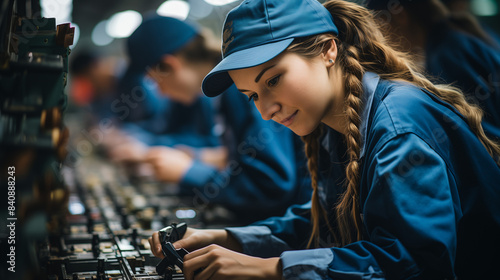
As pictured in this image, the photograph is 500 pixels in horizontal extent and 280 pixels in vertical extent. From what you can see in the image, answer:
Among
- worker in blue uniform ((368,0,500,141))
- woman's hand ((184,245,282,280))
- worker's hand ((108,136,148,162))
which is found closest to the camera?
woman's hand ((184,245,282,280))

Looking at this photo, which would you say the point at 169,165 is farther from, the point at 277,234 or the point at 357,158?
the point at 357,158

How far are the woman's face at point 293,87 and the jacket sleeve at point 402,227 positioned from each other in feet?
0.78

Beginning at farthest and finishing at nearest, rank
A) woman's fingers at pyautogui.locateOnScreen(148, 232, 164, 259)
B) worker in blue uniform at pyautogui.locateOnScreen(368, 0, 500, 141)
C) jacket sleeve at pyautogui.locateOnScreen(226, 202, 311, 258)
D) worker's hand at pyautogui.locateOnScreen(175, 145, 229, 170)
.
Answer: worker's hand at pyautogui.locateOnScreen(175, 145, 229, 170) → worker in blue uniform at pyautogui.locateOnScreen(368, 0, 500, 141) → jacket sleeve at pyautogui.locateOnScreen(226, 202, 311, 258) → woman's fingers at pyautogui.locateOnScreen(148, 232, 164, 259)

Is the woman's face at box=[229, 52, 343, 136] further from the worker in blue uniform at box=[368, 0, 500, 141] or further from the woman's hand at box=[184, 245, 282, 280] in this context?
the worker in blue uniform at box=[368, 0, 500, 141]

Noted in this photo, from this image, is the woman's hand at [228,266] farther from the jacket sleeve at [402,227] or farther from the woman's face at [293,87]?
the woman's face at [293,87]

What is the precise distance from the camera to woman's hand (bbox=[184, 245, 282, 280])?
874mm

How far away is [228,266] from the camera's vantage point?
88 centimetres

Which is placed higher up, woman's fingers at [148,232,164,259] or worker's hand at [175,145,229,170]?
woman's fingers at [148,232,164,259]

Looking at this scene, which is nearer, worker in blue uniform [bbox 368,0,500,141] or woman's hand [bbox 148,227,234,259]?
woman's hand [bbox 148,227,234,259]

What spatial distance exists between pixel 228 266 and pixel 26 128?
0.49m

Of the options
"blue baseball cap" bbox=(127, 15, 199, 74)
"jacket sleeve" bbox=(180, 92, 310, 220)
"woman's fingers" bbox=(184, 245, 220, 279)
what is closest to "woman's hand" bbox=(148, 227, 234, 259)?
"woman's fingers" bbox=(184, 245, 220, 279)

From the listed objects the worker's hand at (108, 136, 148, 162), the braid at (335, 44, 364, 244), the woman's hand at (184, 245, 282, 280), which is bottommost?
the worker's hand at (108, 136, 148, 162)

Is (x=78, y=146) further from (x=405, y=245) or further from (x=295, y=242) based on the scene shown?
(x=405, y=245)

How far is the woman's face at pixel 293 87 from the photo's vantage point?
1.01 metres
